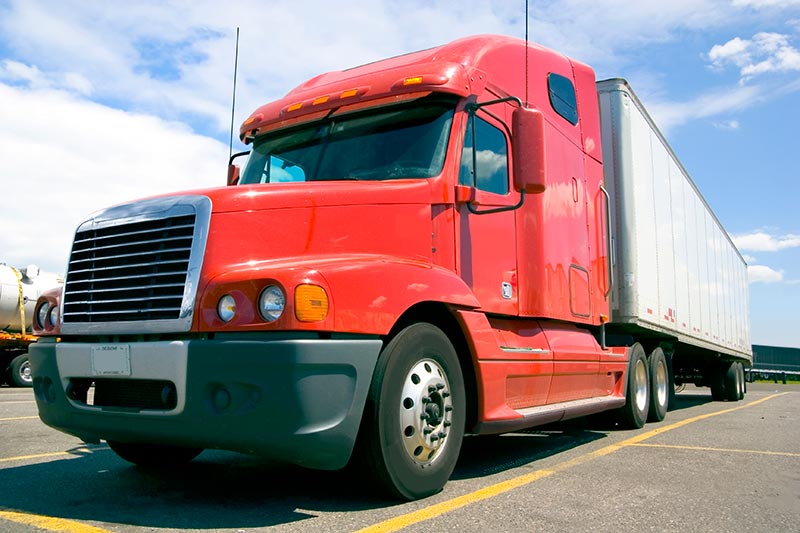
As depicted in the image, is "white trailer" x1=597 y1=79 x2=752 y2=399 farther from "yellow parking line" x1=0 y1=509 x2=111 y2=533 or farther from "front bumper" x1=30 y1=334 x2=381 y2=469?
"yellow parking line" x1=0 y1=509 x2=111 y2=533

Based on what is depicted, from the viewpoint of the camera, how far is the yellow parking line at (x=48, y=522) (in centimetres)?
337

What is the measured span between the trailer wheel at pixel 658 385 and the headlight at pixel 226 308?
725 cm

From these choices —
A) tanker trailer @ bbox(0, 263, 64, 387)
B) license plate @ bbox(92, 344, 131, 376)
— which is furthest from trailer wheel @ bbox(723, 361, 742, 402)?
tanker trailer @ bbox(0, 263, 64, 387)

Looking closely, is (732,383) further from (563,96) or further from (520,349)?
(520,349)

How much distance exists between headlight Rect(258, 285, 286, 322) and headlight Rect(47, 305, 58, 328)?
5.79 feet

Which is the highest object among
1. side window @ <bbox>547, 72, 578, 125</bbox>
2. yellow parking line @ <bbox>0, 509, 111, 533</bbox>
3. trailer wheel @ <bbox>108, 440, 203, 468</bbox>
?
side window @ <bbox>547, 72, 578, 125</bbox>

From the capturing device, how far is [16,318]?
60.2 ft

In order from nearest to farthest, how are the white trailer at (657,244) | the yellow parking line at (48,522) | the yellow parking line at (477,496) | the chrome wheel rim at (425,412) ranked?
the yellow parking line at (48,522)
the yellow parking line at (477,496)
the chrome wheel rim at (425,412)
the white trailer at (657,244)

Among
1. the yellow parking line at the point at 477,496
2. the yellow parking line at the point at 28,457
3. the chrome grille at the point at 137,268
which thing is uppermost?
the chrome grille at the point at 137,268

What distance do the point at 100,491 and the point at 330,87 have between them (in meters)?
3.31

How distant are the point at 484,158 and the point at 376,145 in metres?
0.88

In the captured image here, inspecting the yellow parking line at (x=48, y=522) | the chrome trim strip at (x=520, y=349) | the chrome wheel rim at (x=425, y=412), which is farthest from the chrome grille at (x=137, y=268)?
the chrome trim strip at (x=520, y=349)

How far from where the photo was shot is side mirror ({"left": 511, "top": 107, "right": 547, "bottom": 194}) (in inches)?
192

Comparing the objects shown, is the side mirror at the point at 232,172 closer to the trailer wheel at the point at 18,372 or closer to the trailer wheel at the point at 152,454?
the trailer wheel at the point at 152,454
